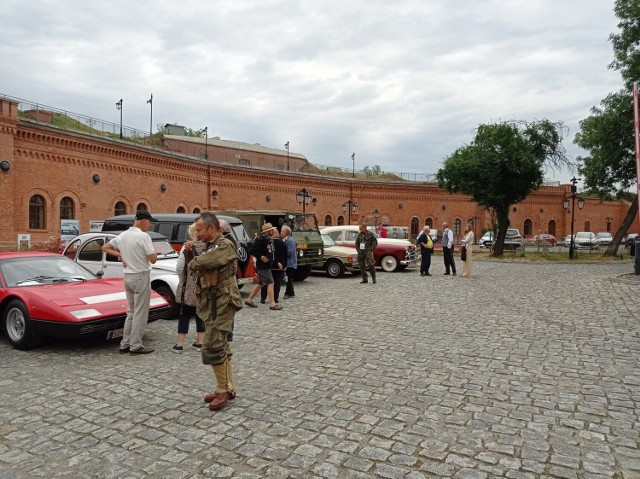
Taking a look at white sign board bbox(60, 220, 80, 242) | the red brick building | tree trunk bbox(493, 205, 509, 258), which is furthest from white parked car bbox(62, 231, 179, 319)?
tree trunk bbox(493, 205, 509, 258)

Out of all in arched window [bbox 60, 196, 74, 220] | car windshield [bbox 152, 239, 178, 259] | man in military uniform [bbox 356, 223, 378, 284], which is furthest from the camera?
arched window [bbox 60, 196, 74, 220]

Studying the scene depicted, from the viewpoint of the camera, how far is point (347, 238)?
1948 cm

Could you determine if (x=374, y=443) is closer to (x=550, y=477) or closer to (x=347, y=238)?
(x=550, y=477)

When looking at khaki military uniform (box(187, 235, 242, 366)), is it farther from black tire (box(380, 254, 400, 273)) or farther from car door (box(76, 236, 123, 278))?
black tire (box(380, 254, 400, 273))

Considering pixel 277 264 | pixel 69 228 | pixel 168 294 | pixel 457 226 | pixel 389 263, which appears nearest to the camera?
pixel 168 294

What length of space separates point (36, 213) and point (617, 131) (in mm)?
31377

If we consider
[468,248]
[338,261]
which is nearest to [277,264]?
[338,261]

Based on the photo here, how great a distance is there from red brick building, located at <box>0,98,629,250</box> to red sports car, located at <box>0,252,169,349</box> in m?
17.0

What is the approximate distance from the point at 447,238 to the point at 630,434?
45.5ft

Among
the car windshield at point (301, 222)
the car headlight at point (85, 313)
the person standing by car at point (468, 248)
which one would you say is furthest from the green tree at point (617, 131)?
the car headlight at point (85, 313)

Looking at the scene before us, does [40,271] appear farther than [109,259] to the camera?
No

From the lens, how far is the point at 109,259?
401 inches

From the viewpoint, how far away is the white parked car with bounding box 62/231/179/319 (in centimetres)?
958

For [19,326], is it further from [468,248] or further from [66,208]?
[66,208]
